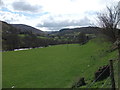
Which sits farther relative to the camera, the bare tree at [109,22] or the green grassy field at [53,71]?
the bare tree at [109,22]

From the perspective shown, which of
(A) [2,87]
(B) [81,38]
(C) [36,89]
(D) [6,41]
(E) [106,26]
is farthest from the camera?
(B) [81,38]

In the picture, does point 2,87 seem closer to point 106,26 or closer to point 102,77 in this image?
point 102,77

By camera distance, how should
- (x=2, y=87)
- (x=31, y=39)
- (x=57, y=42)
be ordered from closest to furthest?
(x=2, y=87), (x=31, y=39), (x=57, y=42)

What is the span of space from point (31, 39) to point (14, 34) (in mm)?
24752

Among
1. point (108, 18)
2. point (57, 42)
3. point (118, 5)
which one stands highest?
point (118, 5)

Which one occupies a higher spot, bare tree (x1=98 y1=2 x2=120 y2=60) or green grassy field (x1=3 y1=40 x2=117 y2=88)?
bare tree (x1=98 y1=2 x2=120 y2=60)

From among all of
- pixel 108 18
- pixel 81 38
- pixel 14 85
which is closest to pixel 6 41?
pixel 81 38

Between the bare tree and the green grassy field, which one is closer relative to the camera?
the green grassy field

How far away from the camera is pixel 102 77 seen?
468 inches

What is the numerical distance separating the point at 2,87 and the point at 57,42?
129711mm

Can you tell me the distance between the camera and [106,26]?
3036 cm

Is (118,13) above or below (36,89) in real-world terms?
above

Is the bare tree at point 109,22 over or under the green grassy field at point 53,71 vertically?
over

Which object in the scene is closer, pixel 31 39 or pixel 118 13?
pixel 118 13
